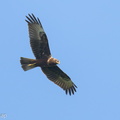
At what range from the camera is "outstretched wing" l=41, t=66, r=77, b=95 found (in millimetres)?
14472

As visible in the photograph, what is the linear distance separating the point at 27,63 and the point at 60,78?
68.7 inches

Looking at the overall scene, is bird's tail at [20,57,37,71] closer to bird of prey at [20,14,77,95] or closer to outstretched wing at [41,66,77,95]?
bird of prey at [20,14,77,95]

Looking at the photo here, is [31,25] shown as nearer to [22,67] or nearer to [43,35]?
[43,35]

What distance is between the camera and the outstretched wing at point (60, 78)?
1447 cm

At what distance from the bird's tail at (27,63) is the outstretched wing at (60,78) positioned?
833mm

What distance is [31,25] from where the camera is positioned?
1401 centimetres

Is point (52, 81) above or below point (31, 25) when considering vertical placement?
below

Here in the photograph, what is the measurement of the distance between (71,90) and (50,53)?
201 cm

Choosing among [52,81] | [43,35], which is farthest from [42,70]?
[43,35]

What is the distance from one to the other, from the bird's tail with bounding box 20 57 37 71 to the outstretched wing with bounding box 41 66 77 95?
833 millimetres

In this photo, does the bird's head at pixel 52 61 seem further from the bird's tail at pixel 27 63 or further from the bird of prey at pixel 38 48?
the bird's tail at pixel 27 63

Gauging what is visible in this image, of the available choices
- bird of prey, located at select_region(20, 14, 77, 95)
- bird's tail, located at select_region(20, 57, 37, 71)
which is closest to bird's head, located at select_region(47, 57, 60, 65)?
bird of prey, located at select_region(20, 14, 77, 95)

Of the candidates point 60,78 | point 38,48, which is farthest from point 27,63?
point 60,78

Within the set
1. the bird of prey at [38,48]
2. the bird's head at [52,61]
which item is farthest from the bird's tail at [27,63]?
the bird's head at [52,61]
